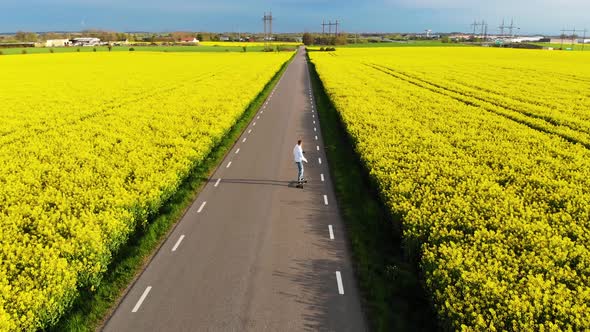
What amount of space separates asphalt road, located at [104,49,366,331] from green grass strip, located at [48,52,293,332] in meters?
0.32

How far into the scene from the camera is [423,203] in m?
13.9

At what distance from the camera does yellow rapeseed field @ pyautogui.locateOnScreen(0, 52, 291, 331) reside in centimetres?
990

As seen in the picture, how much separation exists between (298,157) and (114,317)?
35.5 ft

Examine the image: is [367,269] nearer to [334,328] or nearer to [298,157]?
[334,328]

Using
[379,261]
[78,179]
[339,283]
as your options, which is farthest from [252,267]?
[78,179]

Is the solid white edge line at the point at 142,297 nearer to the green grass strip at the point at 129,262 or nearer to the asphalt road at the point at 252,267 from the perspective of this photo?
the asphalt road at the point at 252,267

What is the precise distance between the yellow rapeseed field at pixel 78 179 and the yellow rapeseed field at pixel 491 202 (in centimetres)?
889

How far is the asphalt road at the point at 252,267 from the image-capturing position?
10.2 meters

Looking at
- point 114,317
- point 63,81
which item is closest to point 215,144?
point 114,317

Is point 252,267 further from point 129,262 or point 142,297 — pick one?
point 129,262

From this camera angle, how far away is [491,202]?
13.9m

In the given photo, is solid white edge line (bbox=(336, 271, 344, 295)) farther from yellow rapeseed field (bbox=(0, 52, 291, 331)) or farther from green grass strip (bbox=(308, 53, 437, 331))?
yellow rapeseed field (bbox=(0, 52, 291, 331))

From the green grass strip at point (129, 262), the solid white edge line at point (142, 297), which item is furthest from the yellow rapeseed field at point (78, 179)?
the solid white edge line at point (142, 297)

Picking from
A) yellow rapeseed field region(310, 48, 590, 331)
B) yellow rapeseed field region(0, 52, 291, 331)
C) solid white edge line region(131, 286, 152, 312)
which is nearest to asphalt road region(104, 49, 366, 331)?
solid white edge line region(131, 286, 152, 312)
